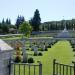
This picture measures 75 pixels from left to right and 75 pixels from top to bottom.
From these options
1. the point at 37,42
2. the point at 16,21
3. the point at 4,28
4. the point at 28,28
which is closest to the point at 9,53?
the point at 37,42

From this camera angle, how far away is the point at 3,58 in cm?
466

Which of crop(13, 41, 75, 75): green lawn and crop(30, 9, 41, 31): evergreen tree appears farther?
crop(30, 9, 41, 31): evergreen tree

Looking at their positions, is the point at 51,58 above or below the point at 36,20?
below

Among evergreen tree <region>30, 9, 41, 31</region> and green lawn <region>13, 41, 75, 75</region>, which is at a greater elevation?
evergreen tree <region>30, 9, 41, 31</region>

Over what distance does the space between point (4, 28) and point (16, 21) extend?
1806cm

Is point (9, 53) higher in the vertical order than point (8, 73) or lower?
higher

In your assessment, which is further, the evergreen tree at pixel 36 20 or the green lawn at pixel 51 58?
the evergreen tree at pixel 36 20

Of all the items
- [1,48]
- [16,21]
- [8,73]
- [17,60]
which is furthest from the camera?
[16,21]

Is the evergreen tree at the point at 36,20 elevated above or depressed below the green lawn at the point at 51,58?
above

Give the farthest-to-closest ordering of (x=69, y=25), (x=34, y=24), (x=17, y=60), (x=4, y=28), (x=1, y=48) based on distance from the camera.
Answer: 1. (x=69, y=25)
2. (x=34, y=24)
3. (x=4, y=28)
4. (x=17, y=60)
5. (x=1, y=48)

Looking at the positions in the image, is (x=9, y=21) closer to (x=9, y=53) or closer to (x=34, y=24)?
(x=34, y=24)

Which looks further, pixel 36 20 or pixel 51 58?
pixel 36 20

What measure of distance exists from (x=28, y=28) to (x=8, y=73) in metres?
46.6

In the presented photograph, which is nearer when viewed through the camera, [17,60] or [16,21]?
[17,60]
